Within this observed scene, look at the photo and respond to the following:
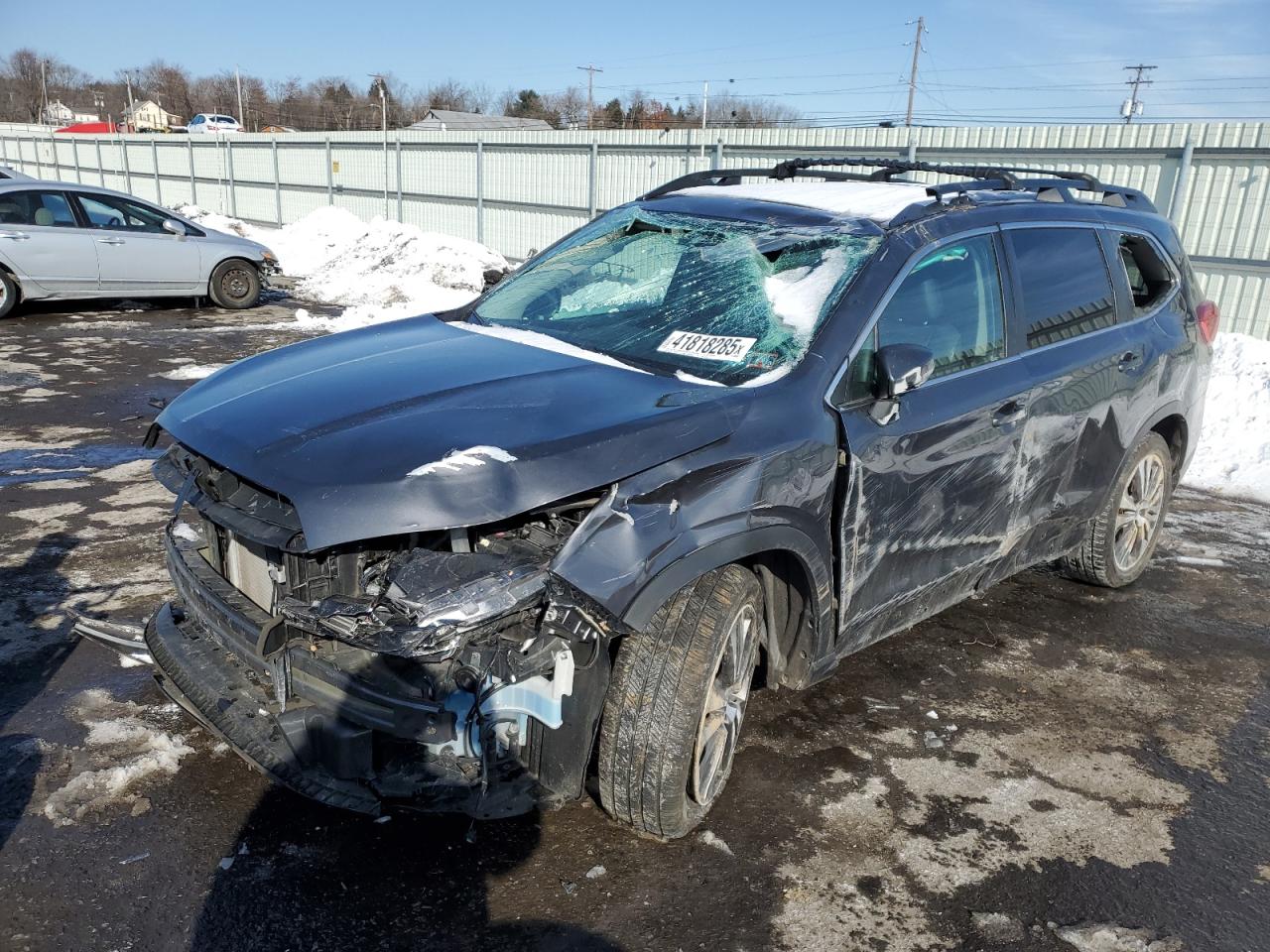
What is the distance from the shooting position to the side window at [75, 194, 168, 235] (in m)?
12.5

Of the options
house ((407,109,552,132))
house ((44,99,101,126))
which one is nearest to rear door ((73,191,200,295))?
house ((407,109,552,132))

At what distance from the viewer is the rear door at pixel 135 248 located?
12.6 m

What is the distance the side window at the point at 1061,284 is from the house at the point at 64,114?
10409cm

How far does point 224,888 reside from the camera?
9.17ft

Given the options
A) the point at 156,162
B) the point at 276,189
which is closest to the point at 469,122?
the point at 156,162

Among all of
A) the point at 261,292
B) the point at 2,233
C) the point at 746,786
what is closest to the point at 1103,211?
the point at 746,786

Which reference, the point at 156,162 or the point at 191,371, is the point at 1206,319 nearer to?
the point at 191,371

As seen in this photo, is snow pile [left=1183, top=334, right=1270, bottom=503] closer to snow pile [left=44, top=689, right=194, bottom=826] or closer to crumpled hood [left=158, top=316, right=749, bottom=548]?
crumpled hood [left=158, top=316, right=749, bottom=548]

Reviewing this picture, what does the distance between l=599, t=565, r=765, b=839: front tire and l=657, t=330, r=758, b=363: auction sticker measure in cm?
81

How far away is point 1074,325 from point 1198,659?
68.1 inches

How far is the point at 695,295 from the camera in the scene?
3789 millimetres

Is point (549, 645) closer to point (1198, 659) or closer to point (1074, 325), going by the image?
point (1074, 325)

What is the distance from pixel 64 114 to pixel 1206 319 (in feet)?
395

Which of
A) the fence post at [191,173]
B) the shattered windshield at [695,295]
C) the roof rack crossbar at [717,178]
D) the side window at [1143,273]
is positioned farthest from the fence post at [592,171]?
the fence post at [191,173]
